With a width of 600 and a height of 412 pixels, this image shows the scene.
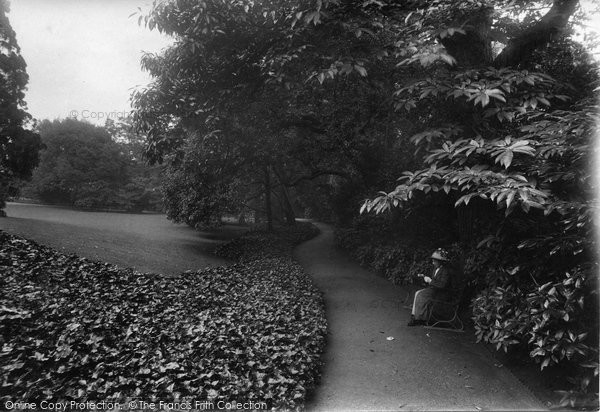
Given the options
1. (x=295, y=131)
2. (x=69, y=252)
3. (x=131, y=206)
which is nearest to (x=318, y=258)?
(x=295, y=131)

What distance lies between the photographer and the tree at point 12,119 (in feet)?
22.1

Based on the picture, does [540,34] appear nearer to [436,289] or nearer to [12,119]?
[436,289]

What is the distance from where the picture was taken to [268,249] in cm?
1348

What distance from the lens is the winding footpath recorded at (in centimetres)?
391

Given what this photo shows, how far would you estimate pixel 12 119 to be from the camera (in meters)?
7.59

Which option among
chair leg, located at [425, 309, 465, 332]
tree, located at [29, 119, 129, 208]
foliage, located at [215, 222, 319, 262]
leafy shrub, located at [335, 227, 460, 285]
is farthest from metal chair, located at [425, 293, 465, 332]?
tree, located at [29, 119, 129, 208]

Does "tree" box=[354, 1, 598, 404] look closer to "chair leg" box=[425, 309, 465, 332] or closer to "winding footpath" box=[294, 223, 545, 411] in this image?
"winding footpath" box=[294, 223, 545, 411]

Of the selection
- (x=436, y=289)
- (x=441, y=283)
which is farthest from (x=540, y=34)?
(x=436, y=289)

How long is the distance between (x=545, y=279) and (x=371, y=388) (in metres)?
2.58

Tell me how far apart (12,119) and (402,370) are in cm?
942

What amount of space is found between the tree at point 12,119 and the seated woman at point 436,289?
8.93 m

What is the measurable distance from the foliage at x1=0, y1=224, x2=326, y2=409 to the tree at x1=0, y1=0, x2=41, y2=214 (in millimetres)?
2558

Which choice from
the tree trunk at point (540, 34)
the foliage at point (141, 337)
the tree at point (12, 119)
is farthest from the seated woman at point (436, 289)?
the tree at point (12, 119)

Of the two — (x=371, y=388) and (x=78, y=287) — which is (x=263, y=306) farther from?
(x=78, y=287)
